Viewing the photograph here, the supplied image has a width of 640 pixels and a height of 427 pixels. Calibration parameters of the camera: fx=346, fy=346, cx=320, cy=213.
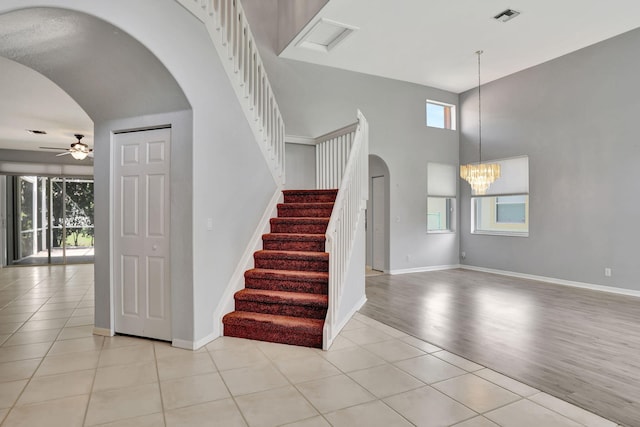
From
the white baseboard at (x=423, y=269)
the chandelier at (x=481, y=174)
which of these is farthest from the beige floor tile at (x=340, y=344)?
the chandelier at (x=481, y=174)

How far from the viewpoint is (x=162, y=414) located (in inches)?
86.3

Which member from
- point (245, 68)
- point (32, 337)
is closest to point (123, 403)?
point (32, 337)

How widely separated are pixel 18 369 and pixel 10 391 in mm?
438

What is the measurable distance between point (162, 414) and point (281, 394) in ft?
2.52

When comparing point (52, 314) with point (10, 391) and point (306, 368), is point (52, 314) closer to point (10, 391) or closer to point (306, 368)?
point (10, 391)

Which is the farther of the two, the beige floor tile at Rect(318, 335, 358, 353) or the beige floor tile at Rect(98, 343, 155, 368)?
the beige floor tile at Rect(318, 335, 358, 353)

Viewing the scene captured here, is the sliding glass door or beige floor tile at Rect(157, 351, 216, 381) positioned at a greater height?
the sliding glass door

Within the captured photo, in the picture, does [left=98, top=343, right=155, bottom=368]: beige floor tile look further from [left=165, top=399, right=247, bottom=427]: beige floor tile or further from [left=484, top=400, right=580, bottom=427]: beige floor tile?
[left=484, top=400, right=580, bottom=427]: beige floor tile

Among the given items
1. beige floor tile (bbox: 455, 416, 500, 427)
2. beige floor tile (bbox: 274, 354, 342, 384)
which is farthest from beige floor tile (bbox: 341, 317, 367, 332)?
beige floor tile (bbox: 455, 416, 500, 427)

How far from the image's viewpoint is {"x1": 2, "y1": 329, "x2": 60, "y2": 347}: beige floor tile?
345 cm

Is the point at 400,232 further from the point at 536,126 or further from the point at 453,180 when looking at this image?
the point at 536,126

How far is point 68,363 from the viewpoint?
296 centimetres

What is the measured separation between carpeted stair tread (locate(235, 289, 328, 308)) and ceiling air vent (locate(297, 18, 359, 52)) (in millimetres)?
3979

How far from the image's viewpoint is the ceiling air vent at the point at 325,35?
17.3 feet
